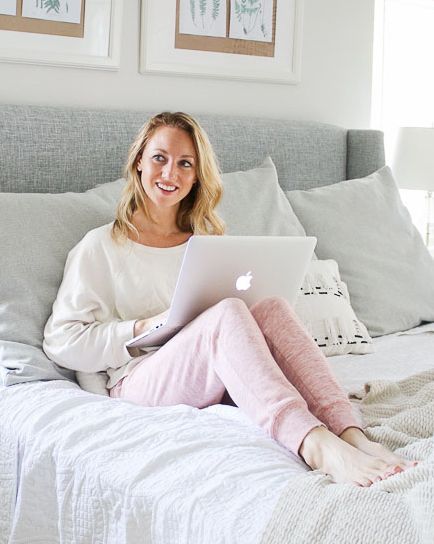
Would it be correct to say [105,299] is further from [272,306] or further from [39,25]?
[39,25]

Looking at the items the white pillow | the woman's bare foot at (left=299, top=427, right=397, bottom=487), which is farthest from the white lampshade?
the woman's bare foot at (left=299, top=427, right=397, bottom=487)

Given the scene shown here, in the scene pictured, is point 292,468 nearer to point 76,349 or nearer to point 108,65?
point 76,349

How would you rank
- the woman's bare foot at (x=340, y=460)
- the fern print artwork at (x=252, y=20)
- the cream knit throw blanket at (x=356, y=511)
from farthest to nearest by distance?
the fern print artwork at (x=252, y=20)
the woman's bare foot at (x=340, y=460)
the cream knit throw blanket at (x=356, y=511)

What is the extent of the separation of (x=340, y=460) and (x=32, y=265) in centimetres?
102

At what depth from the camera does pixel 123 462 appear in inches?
72.1

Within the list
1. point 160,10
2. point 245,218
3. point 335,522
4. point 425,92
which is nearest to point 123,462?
point 335,522

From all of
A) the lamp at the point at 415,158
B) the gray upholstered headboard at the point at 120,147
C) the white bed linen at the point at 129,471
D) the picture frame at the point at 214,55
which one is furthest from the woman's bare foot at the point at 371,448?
the lamp at the point at 415,158

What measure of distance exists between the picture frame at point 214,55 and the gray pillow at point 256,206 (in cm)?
41

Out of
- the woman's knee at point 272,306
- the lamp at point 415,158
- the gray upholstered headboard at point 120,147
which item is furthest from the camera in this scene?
the lamp at point 415,158

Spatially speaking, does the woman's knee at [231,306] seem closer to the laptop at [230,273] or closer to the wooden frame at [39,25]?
the laptop at [230,273]

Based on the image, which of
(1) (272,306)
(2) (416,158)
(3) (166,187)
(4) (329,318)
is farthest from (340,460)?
(2) (416,158)

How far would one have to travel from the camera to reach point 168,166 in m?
2.46

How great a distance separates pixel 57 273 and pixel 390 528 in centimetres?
125

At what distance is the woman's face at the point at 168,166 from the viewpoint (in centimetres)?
246
